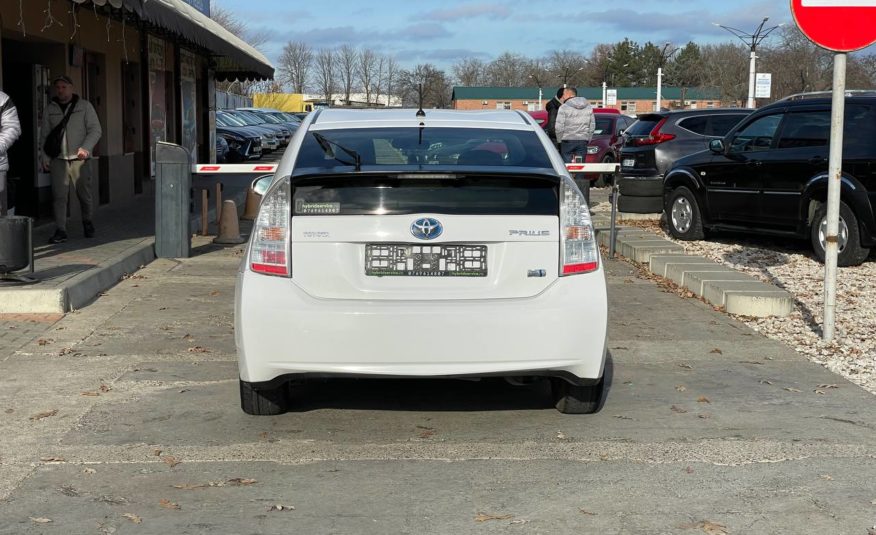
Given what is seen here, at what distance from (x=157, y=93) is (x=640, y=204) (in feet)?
34.8

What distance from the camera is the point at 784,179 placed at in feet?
40.5

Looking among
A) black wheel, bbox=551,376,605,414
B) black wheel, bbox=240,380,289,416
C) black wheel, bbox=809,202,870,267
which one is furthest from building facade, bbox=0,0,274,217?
black wheel, bbox=809,202,870,267

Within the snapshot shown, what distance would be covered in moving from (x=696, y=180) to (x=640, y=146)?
181 inches

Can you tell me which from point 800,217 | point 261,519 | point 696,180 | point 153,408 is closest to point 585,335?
point 261,519

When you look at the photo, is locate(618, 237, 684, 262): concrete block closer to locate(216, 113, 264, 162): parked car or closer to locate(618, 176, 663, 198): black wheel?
locate(618, 176, 663, 198): black wheel

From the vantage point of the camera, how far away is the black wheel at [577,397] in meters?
6.06

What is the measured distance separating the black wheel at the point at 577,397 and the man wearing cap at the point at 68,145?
7718 millimetres

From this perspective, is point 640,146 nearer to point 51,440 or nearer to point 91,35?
point 91,35

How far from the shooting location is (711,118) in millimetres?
19141

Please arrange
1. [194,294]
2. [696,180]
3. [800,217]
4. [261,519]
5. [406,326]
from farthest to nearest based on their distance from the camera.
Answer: [696,180]
[800,217]
[194,294]
[406,326]
[261,519]

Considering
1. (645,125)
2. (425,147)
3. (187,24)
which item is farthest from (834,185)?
(645,125)

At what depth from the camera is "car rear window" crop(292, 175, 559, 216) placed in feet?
18.3

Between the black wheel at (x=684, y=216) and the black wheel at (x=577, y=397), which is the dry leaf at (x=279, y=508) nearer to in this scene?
the black wheel at (x=577, y=397)

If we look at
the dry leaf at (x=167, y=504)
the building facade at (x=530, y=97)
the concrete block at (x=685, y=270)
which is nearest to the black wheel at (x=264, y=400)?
the dry leaf at (x=167, y=504)
